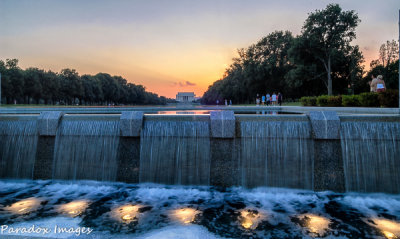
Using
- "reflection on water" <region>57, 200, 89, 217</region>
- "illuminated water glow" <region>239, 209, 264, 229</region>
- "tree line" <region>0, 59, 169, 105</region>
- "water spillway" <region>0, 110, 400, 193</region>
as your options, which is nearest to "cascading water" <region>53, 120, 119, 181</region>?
"water spillway" <region>0, 110, 400, 193</region>

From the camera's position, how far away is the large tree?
1665 inches

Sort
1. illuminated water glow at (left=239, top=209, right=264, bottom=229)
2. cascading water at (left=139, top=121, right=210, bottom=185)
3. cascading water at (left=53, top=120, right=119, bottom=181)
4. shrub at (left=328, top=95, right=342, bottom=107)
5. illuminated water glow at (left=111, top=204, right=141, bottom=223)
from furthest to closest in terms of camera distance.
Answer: shrub at (left=328, top=95, right=342, bottom=107) → cascading water at (left=53, top=120, right=119, bottom=181) → cascading water at (left=139, top=121, right=210, bottom=185) → illuminated water glow at (left=111, top=204, right=141, bottom=223) → illuminated water glow at (left=239, top=209, right=264, bottom=229)

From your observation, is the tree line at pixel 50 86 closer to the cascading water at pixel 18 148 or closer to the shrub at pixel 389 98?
the cascading water at pixel 18 148

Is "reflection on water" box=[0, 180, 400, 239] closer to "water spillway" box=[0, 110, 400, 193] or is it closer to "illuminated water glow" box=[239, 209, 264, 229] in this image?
"illuminated water glow" box=[239, 209, 264, 229]

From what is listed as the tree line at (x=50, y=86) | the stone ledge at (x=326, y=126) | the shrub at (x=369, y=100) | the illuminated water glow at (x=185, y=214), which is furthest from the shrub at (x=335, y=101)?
the tree line at (x=50, y=86)

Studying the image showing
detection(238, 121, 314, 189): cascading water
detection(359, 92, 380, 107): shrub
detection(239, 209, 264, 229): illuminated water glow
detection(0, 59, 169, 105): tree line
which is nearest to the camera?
detection(239, 209, 264, 229): illuminated water glow

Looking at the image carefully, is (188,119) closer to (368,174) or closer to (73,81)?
(368,174)

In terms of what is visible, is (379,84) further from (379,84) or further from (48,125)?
(48,125)

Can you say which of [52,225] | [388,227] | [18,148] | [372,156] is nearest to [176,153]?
[52,225]

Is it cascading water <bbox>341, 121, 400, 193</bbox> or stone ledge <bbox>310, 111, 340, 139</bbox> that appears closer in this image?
cascading water <bbox>341, 121, 400, 193</bbox>

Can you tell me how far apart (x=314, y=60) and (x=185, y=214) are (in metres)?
47.6

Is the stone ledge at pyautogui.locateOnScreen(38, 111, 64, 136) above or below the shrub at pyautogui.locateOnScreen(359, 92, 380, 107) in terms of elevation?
below

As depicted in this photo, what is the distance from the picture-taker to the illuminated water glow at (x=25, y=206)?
18.0 feet

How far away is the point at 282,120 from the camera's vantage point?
7039 mm
